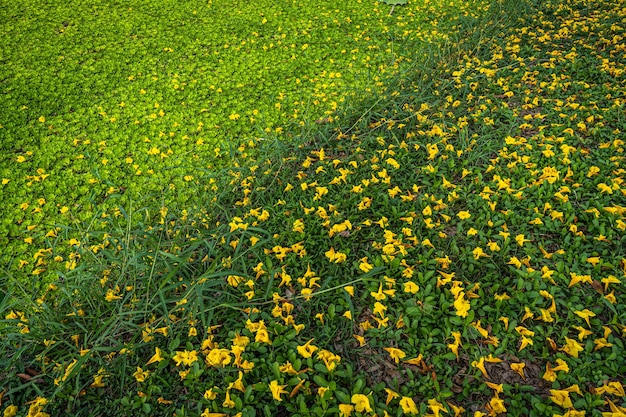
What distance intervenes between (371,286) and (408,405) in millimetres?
707

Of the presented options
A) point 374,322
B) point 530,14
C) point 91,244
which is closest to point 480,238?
point 374,322

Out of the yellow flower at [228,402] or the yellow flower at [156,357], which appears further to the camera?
the yellow flower at [156,357]

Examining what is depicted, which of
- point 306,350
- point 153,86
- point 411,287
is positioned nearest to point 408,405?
point 306,350

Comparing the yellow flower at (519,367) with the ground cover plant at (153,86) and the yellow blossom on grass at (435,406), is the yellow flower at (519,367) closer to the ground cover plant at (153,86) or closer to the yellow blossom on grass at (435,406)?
the yellow blossom on grass at (435,406)

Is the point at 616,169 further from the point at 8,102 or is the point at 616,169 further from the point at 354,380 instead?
the point at 8,102

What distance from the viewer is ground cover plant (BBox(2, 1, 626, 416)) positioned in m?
1.91

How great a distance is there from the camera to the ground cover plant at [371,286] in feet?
6.26

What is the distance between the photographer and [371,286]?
234cm

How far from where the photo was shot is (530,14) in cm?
534

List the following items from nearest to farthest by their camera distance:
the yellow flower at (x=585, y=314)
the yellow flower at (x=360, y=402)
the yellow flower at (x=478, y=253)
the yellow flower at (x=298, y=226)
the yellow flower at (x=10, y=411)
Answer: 1. the yellow flower at (x=360, y=402)
2. the yellow flower at (x=10, y=411)
3. the yellow flower at (x=585, y=314)
4. the yellow flower at (x=478, y=253)
5. the yellow flower at (x=298, y=226)

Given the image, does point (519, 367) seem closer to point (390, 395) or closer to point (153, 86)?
point (390, 395)

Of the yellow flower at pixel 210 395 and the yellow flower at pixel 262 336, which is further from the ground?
the yellow flower at pixel 262 336

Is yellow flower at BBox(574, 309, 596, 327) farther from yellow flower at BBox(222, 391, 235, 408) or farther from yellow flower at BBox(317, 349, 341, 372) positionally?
yellow flower at BBox(222, 391, 235, 408)

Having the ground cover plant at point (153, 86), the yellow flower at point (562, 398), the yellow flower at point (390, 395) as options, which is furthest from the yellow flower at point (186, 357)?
the yellow flower at point (562, 398)
